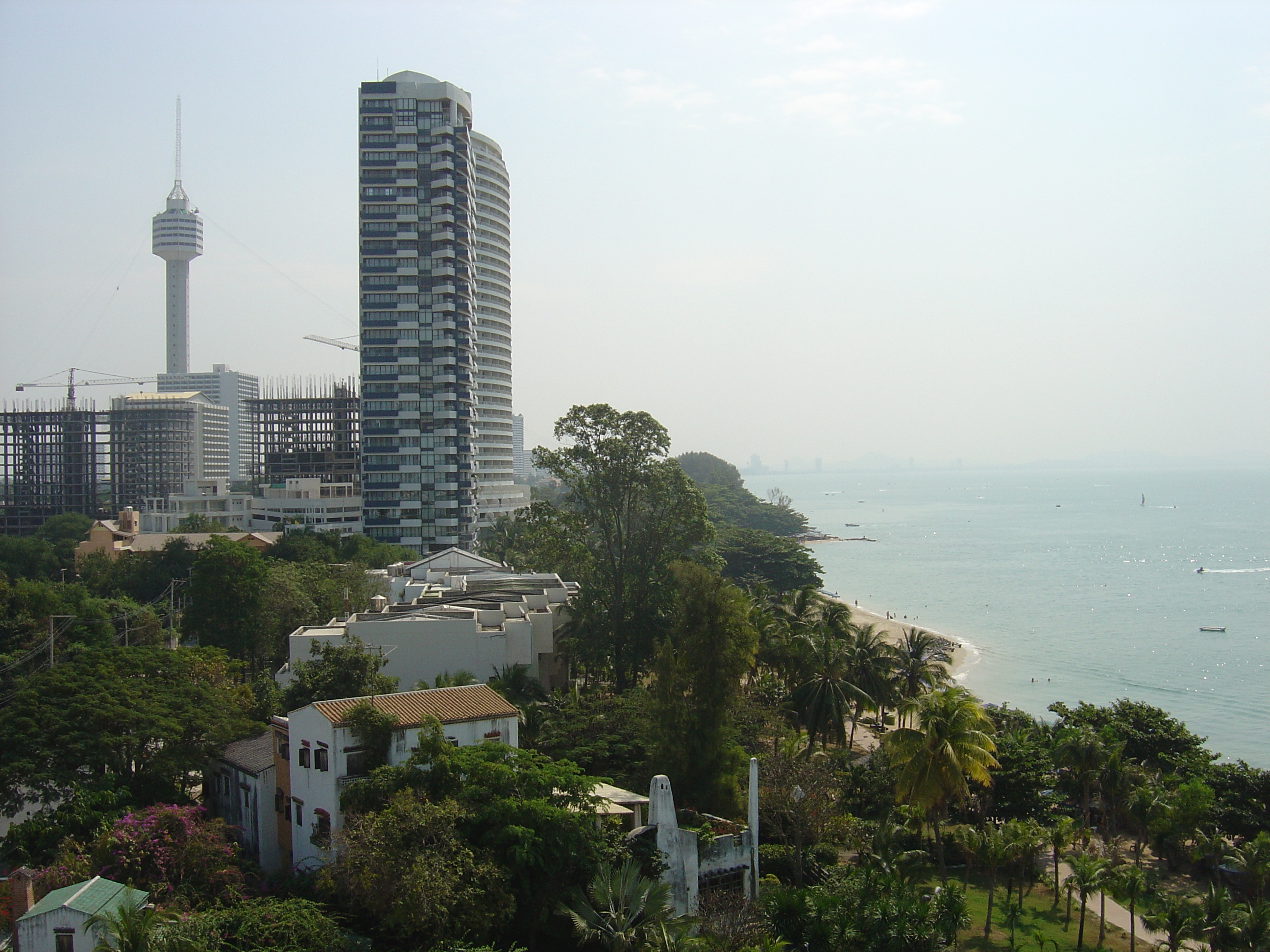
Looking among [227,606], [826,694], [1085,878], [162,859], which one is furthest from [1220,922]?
[227,606]

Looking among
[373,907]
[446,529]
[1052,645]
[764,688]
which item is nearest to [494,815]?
[373,907]

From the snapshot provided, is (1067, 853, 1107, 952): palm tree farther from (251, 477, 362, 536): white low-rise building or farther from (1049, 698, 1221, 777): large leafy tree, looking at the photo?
(251, 477, 362, 536): white low-rise building

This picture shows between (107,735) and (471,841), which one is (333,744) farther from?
(107,735)

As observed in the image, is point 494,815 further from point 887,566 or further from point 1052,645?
point 887,566

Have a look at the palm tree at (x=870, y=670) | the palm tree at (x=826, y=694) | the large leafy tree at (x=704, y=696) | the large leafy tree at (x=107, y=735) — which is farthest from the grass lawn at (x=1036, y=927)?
the large leafy tree at (x=107, y=735)

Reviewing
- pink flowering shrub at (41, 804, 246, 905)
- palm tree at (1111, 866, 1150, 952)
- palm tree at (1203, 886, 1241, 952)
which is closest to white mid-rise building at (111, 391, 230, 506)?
pink flowering shrub at (41, 804, 246, 905)

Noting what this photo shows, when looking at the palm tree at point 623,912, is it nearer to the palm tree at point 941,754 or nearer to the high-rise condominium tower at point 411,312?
the palm tree at point 941,754
